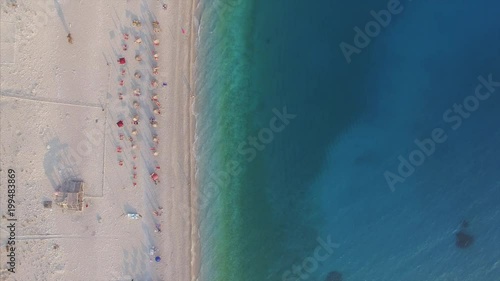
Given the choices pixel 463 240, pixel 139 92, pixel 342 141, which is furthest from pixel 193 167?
pixel 463 240

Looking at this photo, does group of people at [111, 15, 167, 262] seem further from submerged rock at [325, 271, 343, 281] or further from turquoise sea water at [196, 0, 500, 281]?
submerged rock at [325, 271, 343, 281]

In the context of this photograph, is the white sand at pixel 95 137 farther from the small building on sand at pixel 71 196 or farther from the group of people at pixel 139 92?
the small building on sand at pixel 71 196

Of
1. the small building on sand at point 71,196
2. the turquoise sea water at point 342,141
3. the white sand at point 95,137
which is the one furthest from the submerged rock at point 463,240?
the small building on sand at point 71,196

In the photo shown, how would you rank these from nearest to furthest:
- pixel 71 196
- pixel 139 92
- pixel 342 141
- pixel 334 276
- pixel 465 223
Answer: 1. pixel 71 196
2. pixel 139 92
3. pixel 342 141
4. pixel 334 276
5. pixel 465 223

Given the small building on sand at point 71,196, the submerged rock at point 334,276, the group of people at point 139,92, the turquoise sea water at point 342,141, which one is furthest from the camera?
the submerged rock at point 334,276

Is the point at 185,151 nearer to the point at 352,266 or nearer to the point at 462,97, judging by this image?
the point at 352,266

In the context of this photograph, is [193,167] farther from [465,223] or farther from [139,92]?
[465,223]
